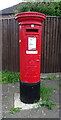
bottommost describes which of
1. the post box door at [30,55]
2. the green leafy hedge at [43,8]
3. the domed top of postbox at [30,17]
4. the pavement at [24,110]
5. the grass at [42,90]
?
the pavement at [24,110]

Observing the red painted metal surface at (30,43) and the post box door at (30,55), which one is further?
the post box door at (30,55)

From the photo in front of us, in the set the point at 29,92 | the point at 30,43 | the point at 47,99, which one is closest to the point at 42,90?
the point at 47,99

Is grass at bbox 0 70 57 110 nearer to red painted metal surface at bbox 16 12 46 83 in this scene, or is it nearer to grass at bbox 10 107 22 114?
grass at bbox 10 107 22 114

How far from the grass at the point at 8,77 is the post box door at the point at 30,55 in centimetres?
173

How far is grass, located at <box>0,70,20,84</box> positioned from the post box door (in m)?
1.73

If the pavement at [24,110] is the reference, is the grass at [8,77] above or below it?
above

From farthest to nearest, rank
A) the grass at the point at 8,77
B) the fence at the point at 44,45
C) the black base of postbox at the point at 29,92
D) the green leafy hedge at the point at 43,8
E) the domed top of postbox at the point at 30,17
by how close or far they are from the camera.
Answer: the green leafy hedge at the point at 43,8
the fence at the point at 44,45
the grass at the point at 8,77
the black base of postbox at the point at 29,92
the domed top of postbox at the point at 30,17

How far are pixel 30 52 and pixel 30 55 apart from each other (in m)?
0.07

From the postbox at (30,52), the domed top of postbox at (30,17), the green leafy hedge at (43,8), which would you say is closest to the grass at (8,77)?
the postbox at (30,52)

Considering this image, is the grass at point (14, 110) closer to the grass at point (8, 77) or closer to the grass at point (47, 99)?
the grass at point (47, 99)

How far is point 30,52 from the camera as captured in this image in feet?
9.74

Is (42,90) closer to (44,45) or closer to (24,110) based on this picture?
(24,110)

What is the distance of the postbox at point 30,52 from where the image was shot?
2834mm

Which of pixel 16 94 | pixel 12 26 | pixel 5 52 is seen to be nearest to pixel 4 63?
pixel 5 52
